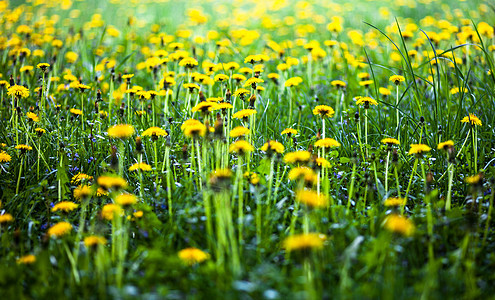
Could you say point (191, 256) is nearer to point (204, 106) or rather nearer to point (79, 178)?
point (204, 106)

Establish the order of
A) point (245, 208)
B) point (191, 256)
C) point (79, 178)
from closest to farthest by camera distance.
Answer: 1. point (191, 256)
2. point (245, 208)
3. point (79, 178)

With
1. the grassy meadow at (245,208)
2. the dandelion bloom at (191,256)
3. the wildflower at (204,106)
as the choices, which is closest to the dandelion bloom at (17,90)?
the grassy meadow at (245,208)

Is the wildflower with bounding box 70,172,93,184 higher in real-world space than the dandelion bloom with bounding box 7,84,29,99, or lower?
lower

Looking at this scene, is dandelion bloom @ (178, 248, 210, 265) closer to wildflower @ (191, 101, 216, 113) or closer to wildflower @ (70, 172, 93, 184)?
wildflower @ (191, 101, 216, 113)

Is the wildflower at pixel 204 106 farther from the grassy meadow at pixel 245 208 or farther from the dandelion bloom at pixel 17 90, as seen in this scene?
the dandelion bloom at pixel 17 90

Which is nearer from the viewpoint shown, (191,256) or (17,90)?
(191,256)

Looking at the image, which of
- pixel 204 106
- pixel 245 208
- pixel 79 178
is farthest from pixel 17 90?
pixel 245 208

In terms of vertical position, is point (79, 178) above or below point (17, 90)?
below

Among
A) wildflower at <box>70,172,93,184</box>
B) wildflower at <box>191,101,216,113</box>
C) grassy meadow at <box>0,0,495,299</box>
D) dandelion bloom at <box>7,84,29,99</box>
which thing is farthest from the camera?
dandelion bloom at <box>7,84,29,99</box>

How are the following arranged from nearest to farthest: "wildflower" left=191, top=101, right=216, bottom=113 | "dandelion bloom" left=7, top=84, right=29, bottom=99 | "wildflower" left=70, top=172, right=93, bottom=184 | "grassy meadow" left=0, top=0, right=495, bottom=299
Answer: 1. "grassy meadow" left=0, top=0, right=495, bottom=299
2. "wildflower" left=191, top=101, right=216, bottom=113
3. "wildflower" left=70, top=172, right=93, bottom=184
4. "dandelion bloom" left=7, top=84, right=29, bottom=99

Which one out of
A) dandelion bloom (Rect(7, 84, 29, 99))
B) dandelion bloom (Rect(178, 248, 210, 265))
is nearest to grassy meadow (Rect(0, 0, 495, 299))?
dandelion bloom (Rect(178, 248, 210, 265))

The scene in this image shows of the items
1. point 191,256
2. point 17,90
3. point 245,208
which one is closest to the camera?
point 191,256

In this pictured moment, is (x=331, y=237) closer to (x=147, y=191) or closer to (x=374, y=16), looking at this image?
(x=147, y=191)

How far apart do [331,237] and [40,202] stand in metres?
1.65
